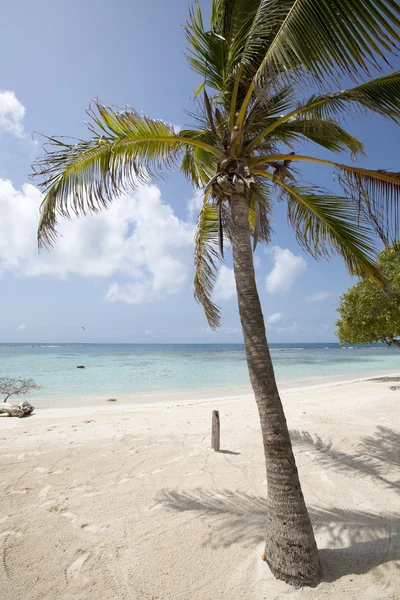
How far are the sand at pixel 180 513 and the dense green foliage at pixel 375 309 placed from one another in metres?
7.92

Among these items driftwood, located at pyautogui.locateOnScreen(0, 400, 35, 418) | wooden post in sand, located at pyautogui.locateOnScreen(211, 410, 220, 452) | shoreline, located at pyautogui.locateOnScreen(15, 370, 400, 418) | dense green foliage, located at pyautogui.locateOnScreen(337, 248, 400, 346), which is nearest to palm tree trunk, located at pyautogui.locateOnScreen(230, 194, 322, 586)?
wooden post in sand, located at pyautogui.locateOnScreen(211, 410, 220, 452)

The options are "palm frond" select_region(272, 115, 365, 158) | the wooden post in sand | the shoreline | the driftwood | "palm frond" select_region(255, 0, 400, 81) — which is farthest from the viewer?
the shoreline

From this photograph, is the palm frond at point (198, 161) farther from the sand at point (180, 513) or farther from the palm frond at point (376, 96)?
the sand at point (180, 513)

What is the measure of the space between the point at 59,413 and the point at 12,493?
7.01m

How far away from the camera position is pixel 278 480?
10.0 feet

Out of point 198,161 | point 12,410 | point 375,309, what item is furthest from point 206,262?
point 375,309

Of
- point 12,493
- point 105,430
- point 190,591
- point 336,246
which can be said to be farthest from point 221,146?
point 105,430

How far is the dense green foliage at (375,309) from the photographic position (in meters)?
14.4

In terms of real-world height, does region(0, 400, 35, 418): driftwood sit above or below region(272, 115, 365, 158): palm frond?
below

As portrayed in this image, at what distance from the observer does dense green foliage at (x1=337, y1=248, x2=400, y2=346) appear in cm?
1443

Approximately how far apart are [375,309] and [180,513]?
14.0 metres

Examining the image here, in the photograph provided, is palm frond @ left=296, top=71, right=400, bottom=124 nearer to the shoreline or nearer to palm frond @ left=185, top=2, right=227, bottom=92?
palm frond @ left=185, top=2, right=227, bottom=92

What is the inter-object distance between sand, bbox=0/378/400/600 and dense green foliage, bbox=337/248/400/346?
7917 millimetres

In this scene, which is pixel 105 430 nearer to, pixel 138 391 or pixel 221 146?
pixel 221 146
